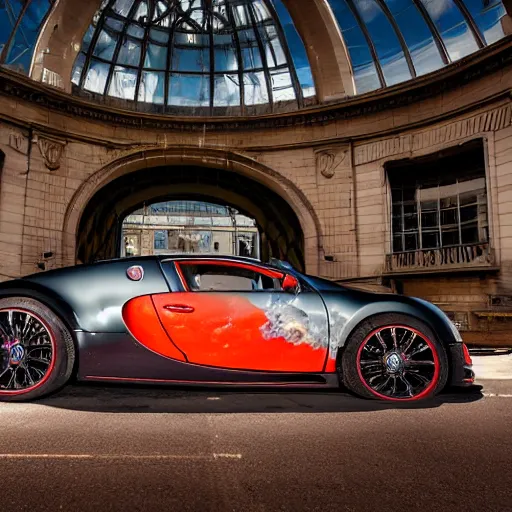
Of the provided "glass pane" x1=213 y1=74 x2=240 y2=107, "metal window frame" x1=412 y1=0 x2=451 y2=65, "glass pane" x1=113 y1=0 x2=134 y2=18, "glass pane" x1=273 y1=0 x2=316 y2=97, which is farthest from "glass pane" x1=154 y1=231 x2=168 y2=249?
"metal window frame" x1=412 y1=0 x2=451 y2=65

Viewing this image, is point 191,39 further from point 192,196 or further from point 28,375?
point 28,375

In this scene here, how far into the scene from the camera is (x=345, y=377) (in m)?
3.59

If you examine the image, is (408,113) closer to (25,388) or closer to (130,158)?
(130,158)

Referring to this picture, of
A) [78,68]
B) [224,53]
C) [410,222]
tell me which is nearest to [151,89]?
[78,68]

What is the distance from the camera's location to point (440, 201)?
14797 millimetres

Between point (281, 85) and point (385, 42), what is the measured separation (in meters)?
4.22

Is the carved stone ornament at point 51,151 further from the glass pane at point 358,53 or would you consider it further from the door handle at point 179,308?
the door handle at point 179,308

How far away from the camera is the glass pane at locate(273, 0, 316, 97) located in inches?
639

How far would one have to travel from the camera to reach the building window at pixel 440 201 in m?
13.7

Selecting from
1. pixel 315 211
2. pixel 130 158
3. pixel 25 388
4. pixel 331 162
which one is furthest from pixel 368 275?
pixel 25 388

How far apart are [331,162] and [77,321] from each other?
1315cm

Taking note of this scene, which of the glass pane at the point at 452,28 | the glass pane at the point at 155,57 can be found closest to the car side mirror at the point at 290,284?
the glass pane at the point at 452,28

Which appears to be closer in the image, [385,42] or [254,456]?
[254,456]

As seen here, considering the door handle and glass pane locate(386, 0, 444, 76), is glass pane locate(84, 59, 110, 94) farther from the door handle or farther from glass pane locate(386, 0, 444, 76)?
the door handle
